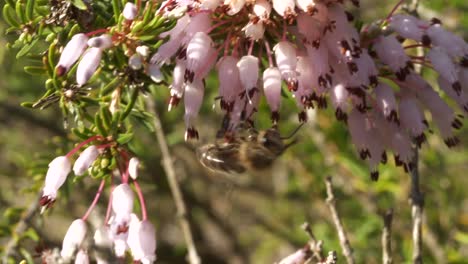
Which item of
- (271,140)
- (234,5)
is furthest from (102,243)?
(234,5)

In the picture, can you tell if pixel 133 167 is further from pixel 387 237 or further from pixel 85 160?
pixel 387 237

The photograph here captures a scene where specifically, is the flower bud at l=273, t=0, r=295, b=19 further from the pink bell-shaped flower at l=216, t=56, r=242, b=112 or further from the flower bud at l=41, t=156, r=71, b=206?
the flower bud at l=41, t=156, r=71, b=206

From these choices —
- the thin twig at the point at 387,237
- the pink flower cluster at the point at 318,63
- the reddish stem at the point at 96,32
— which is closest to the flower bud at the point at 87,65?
the reddish stem at the point at 96,32

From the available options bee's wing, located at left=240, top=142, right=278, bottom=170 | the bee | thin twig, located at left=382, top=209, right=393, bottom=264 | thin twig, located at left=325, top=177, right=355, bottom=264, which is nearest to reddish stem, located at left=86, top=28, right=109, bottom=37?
the bee

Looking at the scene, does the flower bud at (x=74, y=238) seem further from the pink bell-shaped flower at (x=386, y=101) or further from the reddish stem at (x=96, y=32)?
the pink bell-shaped flower at (x=386, y=101)

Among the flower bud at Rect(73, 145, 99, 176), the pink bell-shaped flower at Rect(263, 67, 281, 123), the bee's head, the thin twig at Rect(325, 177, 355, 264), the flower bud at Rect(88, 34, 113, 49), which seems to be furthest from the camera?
the bee's head

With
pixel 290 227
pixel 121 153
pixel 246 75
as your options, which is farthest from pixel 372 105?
pixel 290 227
